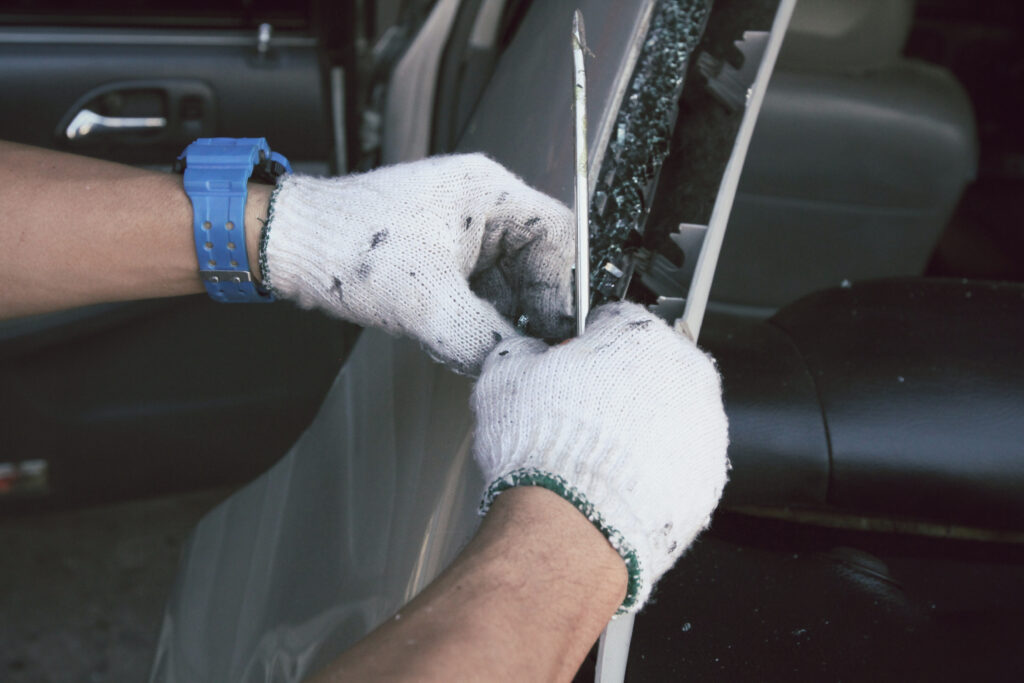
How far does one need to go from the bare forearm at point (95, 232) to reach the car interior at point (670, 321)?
0.93 feet

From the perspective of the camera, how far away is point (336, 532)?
88 centimetres

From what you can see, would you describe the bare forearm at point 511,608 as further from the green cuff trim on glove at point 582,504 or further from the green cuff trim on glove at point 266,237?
the green cuff trim on glove at point 266,237

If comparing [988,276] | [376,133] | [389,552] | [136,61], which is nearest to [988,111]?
[988,276]

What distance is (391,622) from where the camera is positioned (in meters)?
0.62

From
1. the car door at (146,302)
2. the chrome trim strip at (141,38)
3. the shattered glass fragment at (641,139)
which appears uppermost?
the shattered glass fragment at (641,139)

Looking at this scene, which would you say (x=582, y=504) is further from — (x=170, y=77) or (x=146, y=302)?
(x=170, y=77)

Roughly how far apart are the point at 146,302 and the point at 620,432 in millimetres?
1221

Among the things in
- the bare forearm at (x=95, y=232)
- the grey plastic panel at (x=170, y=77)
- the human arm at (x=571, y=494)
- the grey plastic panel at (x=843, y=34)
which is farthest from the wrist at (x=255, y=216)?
the grey plastic panel at (x=843, y=34)

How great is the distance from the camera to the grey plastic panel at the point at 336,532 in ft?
2.60

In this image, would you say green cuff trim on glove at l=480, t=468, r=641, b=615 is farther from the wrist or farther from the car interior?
the wrist

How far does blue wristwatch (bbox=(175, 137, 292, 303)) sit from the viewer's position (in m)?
0.95

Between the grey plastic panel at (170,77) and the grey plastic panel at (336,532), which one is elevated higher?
the grey plastic panel at (170,77)

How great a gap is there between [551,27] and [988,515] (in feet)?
2.82

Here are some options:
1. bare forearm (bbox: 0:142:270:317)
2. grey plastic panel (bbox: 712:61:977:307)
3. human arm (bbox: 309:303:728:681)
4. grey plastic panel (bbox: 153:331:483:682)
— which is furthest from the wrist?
grey plastic panel (bbox: 712:61:977:307)
